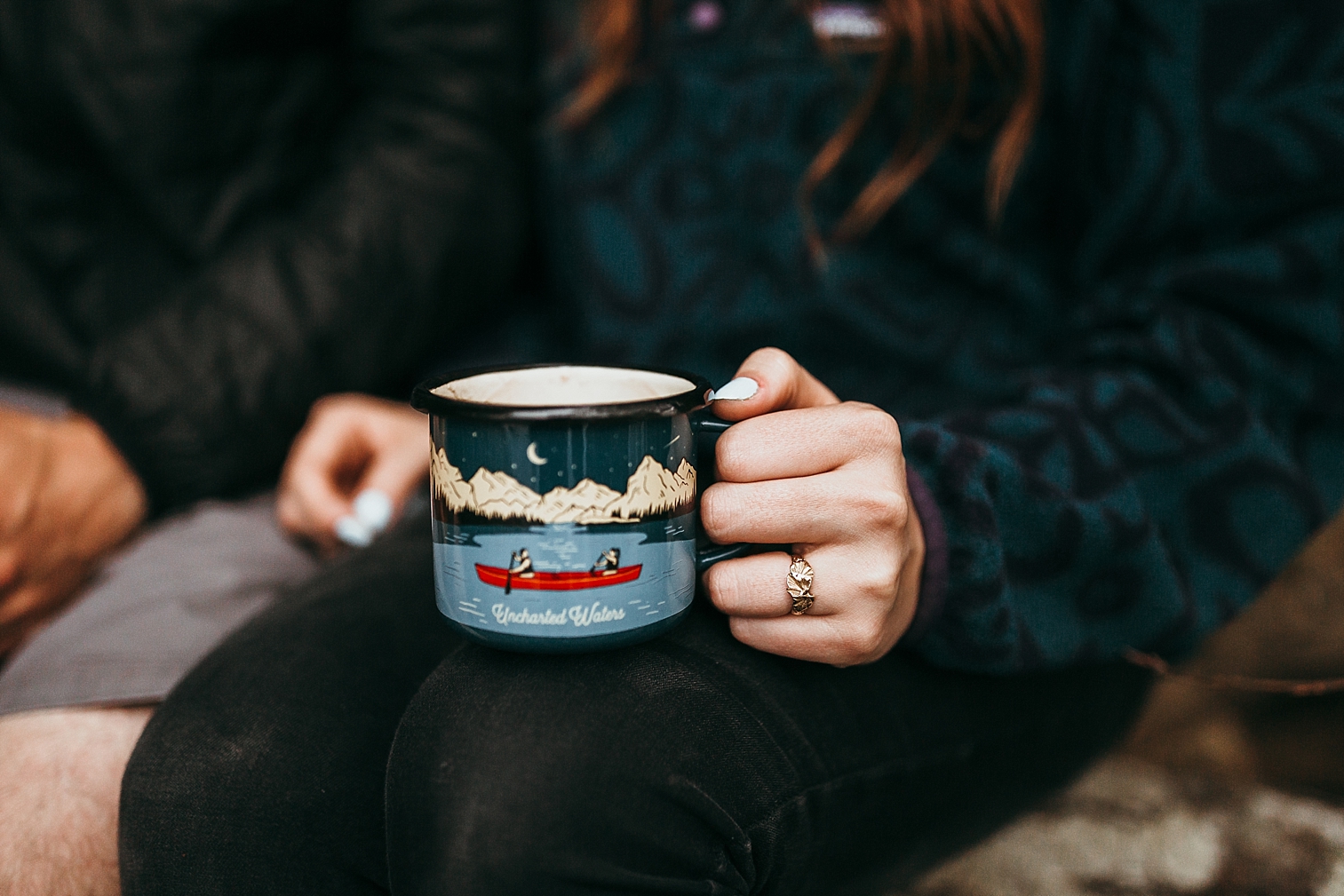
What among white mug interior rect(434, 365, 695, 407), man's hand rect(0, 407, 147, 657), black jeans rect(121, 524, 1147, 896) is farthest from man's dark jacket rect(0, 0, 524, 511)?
white mug interior rect(434, 365, 695, 407)

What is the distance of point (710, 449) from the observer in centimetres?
51

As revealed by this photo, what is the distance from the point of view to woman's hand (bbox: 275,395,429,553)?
0.84 meters

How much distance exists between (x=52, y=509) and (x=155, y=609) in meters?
0.22

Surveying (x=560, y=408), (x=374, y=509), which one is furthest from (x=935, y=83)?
(x=374, y=509)

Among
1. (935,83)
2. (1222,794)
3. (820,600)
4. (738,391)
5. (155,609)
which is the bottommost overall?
(1222,794)

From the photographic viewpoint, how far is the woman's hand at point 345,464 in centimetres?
84

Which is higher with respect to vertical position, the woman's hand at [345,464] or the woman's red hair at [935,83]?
the woman's red hair at [935,83]

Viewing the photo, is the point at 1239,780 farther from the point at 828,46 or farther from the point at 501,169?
the point at 501,169

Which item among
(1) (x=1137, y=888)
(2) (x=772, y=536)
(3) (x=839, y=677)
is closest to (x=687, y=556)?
(2) (x=772, y=536)

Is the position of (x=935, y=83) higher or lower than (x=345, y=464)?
higher

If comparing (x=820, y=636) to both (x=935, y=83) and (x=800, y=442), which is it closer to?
(x=800, y=442)

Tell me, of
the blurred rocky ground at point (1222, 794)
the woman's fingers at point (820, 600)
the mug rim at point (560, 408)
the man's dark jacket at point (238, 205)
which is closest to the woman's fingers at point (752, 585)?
the woman's fingers at point (820, 600)

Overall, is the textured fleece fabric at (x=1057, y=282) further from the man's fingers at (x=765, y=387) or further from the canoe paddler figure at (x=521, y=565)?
the canoe paddler figure at (x=521, y=565)

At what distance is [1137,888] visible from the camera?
26.0 inches
